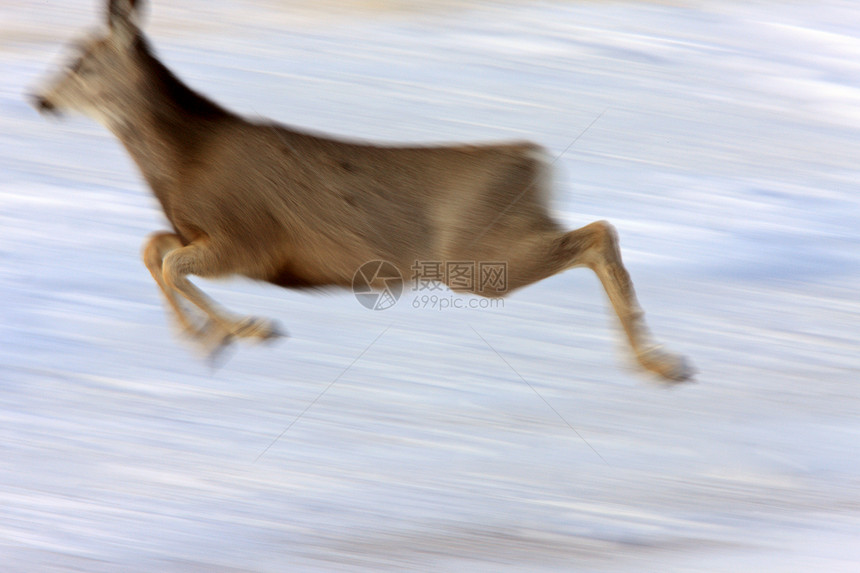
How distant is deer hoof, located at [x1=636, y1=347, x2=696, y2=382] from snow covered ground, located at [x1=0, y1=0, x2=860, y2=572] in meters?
0.12

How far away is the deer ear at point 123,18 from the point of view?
3.02 m

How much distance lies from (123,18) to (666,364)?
171 centimetres

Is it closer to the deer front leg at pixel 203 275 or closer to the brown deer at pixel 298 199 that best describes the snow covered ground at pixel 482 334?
the brown deer at pixel 298 199

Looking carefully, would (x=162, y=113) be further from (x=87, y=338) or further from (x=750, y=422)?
(x=750, y=422)

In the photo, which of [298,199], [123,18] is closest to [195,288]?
[298,199]

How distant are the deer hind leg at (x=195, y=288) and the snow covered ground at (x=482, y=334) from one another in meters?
0.57

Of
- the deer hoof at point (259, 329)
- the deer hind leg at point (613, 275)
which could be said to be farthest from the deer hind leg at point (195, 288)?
the deer hind leg at point (613, 275)

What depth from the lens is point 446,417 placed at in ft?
12.7

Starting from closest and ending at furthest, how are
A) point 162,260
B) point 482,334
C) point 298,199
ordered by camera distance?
point 298,199 → point 162,260 → point 482,334

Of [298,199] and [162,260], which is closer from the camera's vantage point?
[298,199]

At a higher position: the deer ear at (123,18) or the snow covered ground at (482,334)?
the deer ear at (123,18)

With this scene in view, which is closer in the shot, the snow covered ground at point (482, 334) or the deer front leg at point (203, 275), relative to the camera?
the deer front leg at point (203, 275)

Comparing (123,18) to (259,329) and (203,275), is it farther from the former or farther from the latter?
(259,329)

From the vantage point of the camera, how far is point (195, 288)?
3098 mm
